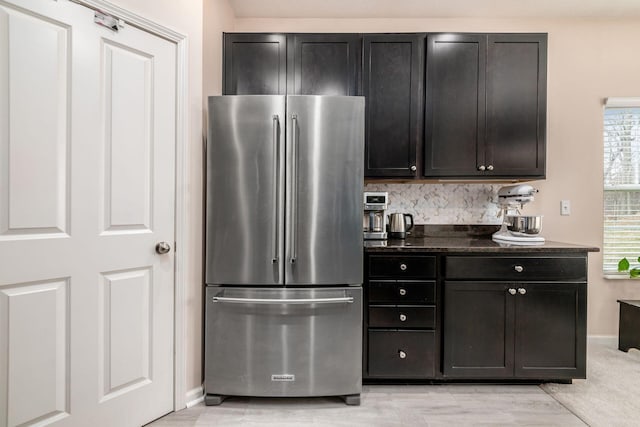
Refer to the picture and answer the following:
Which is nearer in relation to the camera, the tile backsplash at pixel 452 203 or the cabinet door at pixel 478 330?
the cabinet door at pixel 478 330

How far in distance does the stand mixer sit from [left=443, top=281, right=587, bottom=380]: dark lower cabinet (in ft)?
1.11

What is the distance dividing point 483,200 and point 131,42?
2717 mm

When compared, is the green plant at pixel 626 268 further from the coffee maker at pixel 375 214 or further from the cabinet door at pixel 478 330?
the coffee maker at pixel 375 214

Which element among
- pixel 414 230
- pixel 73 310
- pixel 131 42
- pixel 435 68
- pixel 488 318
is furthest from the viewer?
pixel 414 230

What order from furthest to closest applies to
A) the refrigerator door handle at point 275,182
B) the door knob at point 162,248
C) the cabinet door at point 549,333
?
the cabinet door at point 549,333
the refrigerator door handle at point 275,182
the door knob at point 162,248

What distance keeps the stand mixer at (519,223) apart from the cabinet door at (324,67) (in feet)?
4.48

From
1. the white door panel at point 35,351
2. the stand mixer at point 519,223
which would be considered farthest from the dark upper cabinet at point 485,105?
the white door panel at point 35,351

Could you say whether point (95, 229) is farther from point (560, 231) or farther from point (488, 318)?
point (560, 231)

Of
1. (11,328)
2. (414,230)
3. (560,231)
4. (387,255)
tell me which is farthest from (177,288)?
(560,231)

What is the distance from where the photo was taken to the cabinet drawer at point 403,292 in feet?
Result: 6.87

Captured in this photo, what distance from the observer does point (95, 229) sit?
1574mm

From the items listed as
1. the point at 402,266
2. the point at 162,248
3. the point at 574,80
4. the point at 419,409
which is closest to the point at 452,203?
the point at 402,266

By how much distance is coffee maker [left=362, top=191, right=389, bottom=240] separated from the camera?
2373 millimetres

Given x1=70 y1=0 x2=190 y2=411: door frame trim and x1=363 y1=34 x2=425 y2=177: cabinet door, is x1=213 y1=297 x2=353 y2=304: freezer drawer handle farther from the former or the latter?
x1=363 y1=34 x2=425 y2=177: cabinet door
